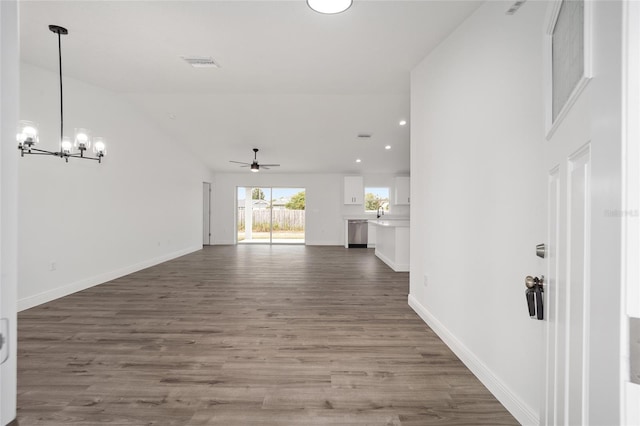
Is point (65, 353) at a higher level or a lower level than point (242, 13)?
lower

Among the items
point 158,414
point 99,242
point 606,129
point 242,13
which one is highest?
point 242,13

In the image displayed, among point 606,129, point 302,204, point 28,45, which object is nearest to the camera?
point 606,129

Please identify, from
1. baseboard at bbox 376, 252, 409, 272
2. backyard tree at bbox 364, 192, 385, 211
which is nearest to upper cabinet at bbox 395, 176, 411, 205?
backyard tree at bbox 364, 192, 385, 211

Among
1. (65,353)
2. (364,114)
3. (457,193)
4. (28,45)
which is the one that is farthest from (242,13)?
(364,114)

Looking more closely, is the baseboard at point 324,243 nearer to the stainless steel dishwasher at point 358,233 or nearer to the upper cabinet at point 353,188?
the stainless steel dishwasher at point 358,233

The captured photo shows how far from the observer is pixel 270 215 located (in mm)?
10852

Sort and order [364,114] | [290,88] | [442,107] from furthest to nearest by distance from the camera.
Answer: [364,114] → [290,88] → [442,107]

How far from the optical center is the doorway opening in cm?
1085

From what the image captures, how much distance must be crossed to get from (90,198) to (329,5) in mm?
4484

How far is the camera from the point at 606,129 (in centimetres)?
56

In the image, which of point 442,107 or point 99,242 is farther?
point 99,242

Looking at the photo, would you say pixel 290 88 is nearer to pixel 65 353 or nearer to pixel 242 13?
pixel 242 13

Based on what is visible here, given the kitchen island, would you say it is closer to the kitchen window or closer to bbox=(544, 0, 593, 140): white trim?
the kitchen window

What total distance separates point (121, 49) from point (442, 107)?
3.47 meters
